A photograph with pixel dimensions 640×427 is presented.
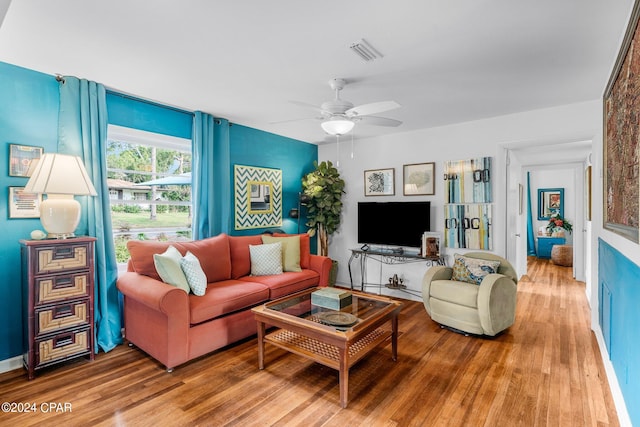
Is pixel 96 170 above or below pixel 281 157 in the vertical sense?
below

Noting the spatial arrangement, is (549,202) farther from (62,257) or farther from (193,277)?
(62,257)

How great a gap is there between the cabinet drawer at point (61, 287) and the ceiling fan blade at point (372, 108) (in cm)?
260

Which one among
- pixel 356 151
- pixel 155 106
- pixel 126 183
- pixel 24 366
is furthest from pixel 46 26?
pixel 356 151

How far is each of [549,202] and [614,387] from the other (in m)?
6.92

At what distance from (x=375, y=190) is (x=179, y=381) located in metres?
3.65

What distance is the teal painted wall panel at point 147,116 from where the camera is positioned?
321 centimetres

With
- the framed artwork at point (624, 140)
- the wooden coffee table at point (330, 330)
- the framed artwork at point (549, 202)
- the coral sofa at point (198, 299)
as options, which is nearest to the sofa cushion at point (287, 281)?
the coral sofa at point (198, 299)

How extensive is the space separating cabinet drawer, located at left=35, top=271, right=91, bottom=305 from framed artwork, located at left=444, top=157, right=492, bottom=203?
416 centimetres

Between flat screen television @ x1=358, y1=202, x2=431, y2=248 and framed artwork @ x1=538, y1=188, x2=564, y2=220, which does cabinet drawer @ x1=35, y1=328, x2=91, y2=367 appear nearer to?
flat screen television @ x1=358, y1=202, x2=431, y2=248

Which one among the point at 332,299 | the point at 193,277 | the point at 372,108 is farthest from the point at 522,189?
the point at 193,277

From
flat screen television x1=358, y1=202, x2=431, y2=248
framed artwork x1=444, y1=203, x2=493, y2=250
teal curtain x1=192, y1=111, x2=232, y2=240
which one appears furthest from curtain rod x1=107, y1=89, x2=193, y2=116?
framed artwork x1=444, y1=203, x2=493, y2=250

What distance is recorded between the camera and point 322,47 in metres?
2.29

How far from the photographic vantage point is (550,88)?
3084 millimetres

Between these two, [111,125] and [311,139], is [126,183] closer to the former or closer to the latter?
[111,125]
